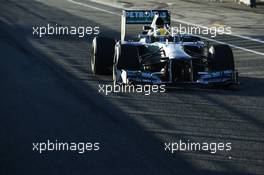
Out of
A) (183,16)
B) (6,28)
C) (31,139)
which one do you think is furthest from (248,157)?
A: (183,16)

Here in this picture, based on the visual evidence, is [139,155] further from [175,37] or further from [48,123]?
[175,37]

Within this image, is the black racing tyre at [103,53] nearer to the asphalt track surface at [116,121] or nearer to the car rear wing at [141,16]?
the asphalt track surface at [116,121]

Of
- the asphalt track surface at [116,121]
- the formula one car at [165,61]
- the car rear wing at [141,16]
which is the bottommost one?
the asphalt track surface at [116,121]

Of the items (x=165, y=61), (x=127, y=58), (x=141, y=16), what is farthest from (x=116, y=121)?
(x=141, y=16)

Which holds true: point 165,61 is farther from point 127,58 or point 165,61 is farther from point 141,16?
point 141,16

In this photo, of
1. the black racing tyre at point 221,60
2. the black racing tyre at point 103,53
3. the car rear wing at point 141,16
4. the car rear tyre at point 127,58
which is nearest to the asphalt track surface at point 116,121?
the black racing tyre at point 103,53

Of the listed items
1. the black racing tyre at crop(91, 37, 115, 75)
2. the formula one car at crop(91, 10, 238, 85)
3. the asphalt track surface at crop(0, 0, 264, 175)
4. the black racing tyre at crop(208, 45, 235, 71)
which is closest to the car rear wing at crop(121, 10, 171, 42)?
the formula one car at crop(91, 10, 238, 85)

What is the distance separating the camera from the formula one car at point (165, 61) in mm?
14539

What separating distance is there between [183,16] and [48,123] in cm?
2094

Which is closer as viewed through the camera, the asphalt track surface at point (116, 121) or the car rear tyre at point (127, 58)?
the asphalt track surface at point (116, 121)

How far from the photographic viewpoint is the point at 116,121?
12.1m

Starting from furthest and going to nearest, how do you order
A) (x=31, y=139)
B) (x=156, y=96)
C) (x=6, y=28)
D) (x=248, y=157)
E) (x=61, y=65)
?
(x=6, y=28) → (x=61, y=65) → (x=156, y=96) → (x=31, y=139) → (x=248, y=157)

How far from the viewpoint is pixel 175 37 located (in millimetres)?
15953

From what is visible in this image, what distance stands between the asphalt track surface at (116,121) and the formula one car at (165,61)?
362mm
